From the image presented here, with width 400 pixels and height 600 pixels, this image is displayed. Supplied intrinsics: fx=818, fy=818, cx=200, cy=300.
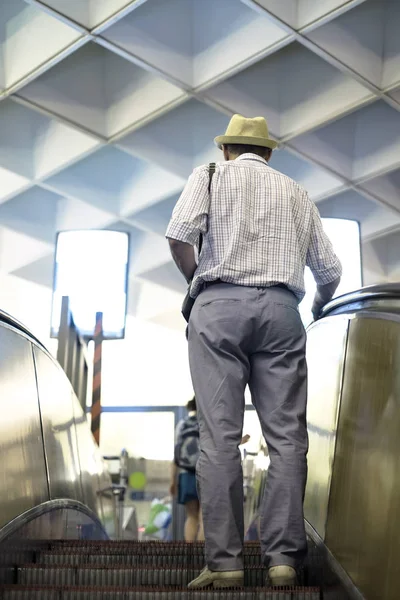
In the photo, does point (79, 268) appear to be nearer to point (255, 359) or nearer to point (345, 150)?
point (345, 150)

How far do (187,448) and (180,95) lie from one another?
14.4 feet

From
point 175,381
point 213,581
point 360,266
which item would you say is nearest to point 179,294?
point 175,381

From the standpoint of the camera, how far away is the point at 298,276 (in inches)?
123

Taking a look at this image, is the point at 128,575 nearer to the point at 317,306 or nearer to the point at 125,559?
the point at 125,559

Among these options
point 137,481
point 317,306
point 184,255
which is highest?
point 184,255

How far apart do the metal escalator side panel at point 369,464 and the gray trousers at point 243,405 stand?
0.54 feet

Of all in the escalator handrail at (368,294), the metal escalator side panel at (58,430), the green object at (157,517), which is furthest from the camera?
the green object at (157,517)

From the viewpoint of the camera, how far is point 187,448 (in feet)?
25.2

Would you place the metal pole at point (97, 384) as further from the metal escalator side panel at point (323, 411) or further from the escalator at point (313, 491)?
the metal escalator side panel at point (323, 411)

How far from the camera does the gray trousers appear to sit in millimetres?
2830

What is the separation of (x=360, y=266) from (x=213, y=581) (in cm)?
1115

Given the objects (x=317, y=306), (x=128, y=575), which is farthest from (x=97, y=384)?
(x=128, y=575)

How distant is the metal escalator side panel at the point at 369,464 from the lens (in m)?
2.14

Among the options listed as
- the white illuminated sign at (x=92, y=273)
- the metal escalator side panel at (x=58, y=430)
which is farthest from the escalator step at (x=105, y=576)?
the white illuminated sign at (x=92, y=273)
